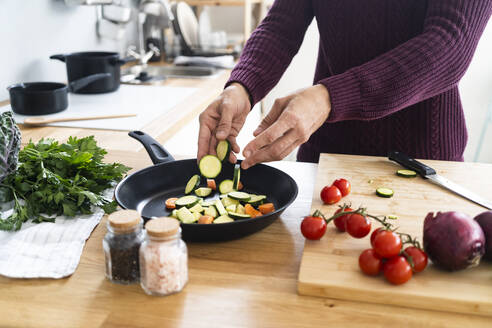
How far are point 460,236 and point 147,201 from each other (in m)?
0.63

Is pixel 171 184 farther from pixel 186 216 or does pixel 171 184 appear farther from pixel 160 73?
pixel 160 73

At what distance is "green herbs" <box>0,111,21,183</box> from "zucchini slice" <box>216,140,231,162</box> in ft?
1.41

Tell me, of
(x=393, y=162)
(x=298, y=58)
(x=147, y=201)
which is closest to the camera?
(x=147, y=201)

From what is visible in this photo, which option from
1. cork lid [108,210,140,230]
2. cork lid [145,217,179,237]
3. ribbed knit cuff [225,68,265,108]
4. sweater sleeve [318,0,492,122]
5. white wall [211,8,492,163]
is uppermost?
sweater sleeve [318,0,492,122]

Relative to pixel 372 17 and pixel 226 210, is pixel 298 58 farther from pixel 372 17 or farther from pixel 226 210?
pixel 226 210

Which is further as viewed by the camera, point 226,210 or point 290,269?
point 226,210

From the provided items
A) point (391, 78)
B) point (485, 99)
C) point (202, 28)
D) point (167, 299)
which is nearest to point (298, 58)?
point (202, 28)

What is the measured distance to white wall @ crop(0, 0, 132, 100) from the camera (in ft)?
6.12

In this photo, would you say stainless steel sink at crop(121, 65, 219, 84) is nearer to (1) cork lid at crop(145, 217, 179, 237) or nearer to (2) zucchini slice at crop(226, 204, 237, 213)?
(2) zucchini slice at crop(226, 204, 237, 213)

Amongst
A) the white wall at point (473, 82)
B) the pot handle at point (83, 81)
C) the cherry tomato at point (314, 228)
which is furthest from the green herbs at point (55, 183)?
the white wall at point (473, 82)

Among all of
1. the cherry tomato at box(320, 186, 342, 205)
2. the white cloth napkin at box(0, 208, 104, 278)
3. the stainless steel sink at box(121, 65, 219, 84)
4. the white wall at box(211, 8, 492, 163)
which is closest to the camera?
the white cloth napkin at box(0, 208, 104, 278)

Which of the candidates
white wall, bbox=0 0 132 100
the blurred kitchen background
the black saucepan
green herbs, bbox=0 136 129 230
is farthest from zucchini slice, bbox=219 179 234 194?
white wall, bbox=0 0 132 100

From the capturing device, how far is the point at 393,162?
1228 mm

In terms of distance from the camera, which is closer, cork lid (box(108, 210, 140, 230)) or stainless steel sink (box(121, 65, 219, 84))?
cork lid (box(108, 210, 140, 230))
